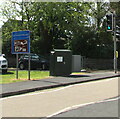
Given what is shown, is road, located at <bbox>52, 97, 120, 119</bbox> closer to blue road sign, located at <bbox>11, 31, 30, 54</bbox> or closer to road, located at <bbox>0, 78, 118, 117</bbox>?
road, located at <bbox>0, 78, 118, 117</bbox>

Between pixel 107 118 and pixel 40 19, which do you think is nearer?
pixel 107 118

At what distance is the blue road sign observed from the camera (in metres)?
14.4

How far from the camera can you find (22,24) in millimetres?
29812

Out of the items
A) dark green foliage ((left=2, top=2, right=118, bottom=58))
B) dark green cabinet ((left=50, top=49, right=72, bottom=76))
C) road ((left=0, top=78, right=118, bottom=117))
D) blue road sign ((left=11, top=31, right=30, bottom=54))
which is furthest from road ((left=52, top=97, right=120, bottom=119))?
dark green foliage ((left=2, top=2, right=118, bottom=58))

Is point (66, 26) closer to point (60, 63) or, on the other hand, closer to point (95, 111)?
point (60, 63)

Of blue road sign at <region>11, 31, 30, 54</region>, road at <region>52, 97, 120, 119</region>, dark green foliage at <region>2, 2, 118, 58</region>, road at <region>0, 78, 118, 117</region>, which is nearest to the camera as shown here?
road at <region>52, 97, 120, 119</region>

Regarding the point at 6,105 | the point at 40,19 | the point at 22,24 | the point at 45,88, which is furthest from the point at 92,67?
the point at 6,105

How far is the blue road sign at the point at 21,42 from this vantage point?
1440 centimetres

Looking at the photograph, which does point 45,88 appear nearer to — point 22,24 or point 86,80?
point 86,80

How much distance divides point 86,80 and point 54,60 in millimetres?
3458

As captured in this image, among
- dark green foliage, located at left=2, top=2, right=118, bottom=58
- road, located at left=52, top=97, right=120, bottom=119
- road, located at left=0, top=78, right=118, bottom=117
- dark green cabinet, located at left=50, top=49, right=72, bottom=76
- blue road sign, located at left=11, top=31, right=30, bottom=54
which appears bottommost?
road, located at left=0, top=78, right=118, bottom=117

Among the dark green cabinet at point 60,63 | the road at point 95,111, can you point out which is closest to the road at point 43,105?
the road at point 95,111

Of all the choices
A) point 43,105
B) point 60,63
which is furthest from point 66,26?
point 43,105

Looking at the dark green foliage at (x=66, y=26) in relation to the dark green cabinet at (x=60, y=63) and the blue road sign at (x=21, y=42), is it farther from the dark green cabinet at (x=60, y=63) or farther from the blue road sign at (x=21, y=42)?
the blue road sign at (x=21, y=42)
